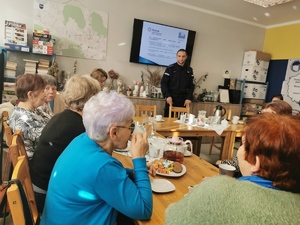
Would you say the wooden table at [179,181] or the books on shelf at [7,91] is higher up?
the books on shelf at [7,91]

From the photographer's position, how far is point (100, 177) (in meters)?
0.87

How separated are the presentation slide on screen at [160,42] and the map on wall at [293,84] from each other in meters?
2.47

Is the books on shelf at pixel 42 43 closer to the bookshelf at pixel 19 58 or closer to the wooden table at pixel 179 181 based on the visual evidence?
the bookshelf at pixel 19 58

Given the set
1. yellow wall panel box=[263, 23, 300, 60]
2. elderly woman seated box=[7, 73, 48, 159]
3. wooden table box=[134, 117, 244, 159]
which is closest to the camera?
elderly woman seated box=[7, 73, 48, 159]

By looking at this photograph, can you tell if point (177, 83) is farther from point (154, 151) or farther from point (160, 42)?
point (154, 151)

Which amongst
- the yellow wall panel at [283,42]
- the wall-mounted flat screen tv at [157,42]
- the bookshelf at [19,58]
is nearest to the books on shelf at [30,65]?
the bookshelf at [19,58]

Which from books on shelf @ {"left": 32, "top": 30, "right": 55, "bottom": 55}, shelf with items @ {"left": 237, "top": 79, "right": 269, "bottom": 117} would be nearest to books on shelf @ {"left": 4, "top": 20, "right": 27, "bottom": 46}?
books on shelf @ {"left": 32, "top": 30, "right": 55, "bottom": 55}

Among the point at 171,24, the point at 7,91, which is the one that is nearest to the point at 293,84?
the point at 171,24

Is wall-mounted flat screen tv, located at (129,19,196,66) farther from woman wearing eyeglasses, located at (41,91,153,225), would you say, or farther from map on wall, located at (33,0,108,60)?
woman wearing eyeglasses, located at (41,91,153,225)

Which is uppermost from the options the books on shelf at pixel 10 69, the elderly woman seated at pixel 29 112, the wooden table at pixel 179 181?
the books on shelf at pixel 10 69

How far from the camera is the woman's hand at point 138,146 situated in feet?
3.56

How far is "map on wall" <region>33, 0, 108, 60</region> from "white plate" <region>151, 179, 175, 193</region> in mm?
3527

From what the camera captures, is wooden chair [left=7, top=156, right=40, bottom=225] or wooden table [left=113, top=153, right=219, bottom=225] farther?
wooden table [left=113, top=153, right=219, bottom=225]

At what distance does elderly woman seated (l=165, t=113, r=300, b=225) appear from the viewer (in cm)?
60
